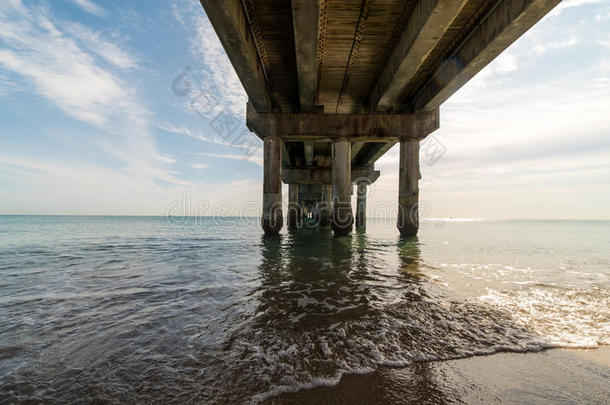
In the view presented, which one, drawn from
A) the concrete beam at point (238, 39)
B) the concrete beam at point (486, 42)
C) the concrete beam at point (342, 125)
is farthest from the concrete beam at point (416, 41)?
the concrete beam at point (238, 39)

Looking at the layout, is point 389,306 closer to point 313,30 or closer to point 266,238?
point 313,30

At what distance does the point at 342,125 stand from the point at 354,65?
11.4ft

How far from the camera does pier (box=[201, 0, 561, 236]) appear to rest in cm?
711

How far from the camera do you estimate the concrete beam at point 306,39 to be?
21.1 ft

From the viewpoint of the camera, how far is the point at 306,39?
7.57 metres

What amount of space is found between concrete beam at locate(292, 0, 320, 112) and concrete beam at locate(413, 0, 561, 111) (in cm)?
503

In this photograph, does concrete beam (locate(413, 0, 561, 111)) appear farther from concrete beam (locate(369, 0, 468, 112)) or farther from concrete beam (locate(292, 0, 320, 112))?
concrete beam (locate(292, 0, 320, 112))

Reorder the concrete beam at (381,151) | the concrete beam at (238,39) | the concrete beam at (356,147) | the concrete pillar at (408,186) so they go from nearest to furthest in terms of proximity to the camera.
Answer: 1. the concrete beam at (238,39)
2. the concrete pillar at (408,186)
3. the concrete beam at (381,151)
4. the concrete beam at (356,147)

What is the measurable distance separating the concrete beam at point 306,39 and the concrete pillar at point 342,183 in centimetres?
361

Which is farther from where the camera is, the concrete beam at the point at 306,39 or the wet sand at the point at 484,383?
the concrete beam at the point at 306,39

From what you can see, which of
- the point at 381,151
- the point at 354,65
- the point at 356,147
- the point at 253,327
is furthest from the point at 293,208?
the point at 253,327

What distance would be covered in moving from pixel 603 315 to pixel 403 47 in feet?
27.3

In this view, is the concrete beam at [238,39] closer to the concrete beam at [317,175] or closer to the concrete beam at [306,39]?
the concrete beam at [306,39]

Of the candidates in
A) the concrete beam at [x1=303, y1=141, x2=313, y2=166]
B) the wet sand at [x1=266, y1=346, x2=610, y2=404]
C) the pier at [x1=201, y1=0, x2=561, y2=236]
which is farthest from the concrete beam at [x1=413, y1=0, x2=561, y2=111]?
the concrete beam at [x1=303, y1=141, x2=313, y2=166]
